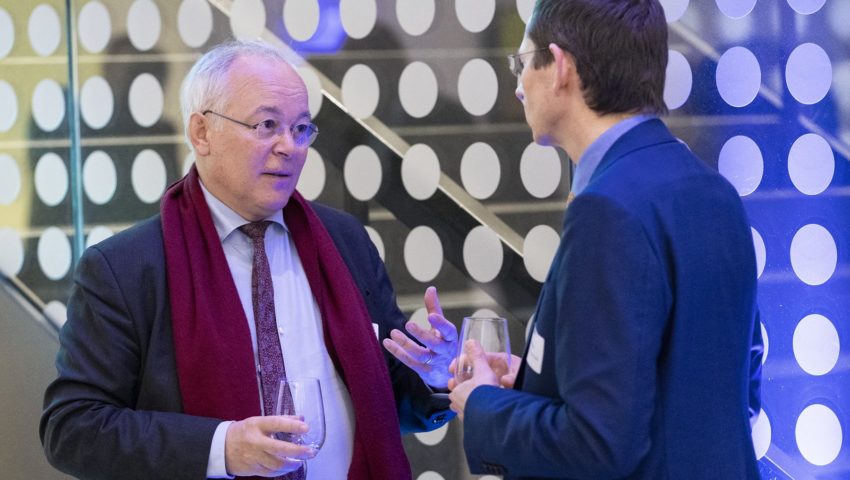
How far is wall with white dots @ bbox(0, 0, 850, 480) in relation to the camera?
3535mm

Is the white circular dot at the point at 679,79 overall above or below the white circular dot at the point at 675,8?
below

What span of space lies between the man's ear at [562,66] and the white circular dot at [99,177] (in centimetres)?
271

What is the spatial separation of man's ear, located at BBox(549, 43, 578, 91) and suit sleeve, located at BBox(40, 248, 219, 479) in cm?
104

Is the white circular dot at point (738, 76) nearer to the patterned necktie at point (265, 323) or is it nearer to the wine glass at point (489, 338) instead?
the patterned necktie at point (265, 323)

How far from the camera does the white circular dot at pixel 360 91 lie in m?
3.91

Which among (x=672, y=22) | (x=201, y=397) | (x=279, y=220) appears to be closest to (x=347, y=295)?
(x=279, y=220)

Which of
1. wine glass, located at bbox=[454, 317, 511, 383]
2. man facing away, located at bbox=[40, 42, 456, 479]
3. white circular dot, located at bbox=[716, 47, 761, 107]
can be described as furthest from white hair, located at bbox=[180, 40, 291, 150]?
white circular dot, located at bbox=[716, 47, 761, 107]

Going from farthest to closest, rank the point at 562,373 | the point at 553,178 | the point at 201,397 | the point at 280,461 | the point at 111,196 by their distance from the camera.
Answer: the point at 111,196, the point at 553,178, the point at 201,397, the point at 280,461, the point at 562,373

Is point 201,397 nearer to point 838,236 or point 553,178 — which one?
point 553,178

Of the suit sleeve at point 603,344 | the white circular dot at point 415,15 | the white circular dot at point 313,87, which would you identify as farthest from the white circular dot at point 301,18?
the suit sleeve at point 603,344

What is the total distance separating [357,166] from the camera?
3949mm

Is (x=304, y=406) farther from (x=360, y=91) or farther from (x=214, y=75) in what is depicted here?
(x=360, y=91)

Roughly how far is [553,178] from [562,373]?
2.21 m

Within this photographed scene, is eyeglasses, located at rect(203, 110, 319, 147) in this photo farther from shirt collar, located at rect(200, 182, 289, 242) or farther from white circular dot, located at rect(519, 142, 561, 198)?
white circular dot, located at rect(519, 142, 561, 198)
